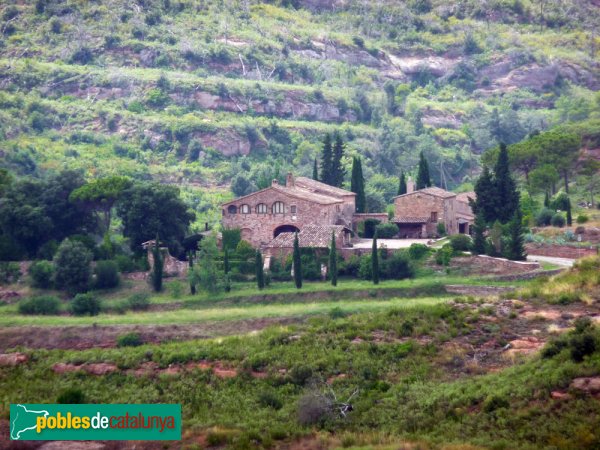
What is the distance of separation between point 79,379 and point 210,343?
5797mm

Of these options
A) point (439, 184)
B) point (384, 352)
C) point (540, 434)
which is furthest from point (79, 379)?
point (439, 184)

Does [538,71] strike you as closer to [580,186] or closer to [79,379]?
[580,186]

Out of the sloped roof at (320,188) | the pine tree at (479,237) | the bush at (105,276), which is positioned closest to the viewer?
the bush at (105,276)

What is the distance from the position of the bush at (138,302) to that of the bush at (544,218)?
26.2m

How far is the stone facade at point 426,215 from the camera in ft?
228

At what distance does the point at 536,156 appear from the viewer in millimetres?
77562

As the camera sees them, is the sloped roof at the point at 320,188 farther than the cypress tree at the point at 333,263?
Yes

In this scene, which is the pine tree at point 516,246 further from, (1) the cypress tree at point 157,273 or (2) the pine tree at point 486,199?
(1) the cypress tree at point 157,273

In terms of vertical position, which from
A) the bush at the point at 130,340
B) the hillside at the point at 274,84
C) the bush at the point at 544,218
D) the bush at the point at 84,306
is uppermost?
the hillside at the point at 274,84

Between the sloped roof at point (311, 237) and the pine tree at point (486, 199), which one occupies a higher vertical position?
the pine tree at point (486, 199)

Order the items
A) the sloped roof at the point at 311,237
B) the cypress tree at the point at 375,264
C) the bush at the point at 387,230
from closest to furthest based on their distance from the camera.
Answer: the cypress tree at the point at 375,264 < the sloped roof at the point at 311,237 < the bush at the point at 387,230

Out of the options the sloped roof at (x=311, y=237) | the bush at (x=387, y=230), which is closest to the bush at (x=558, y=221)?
the bush at (x=387, y=230)

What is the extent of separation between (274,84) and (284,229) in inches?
2480

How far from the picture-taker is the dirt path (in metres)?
48.8
